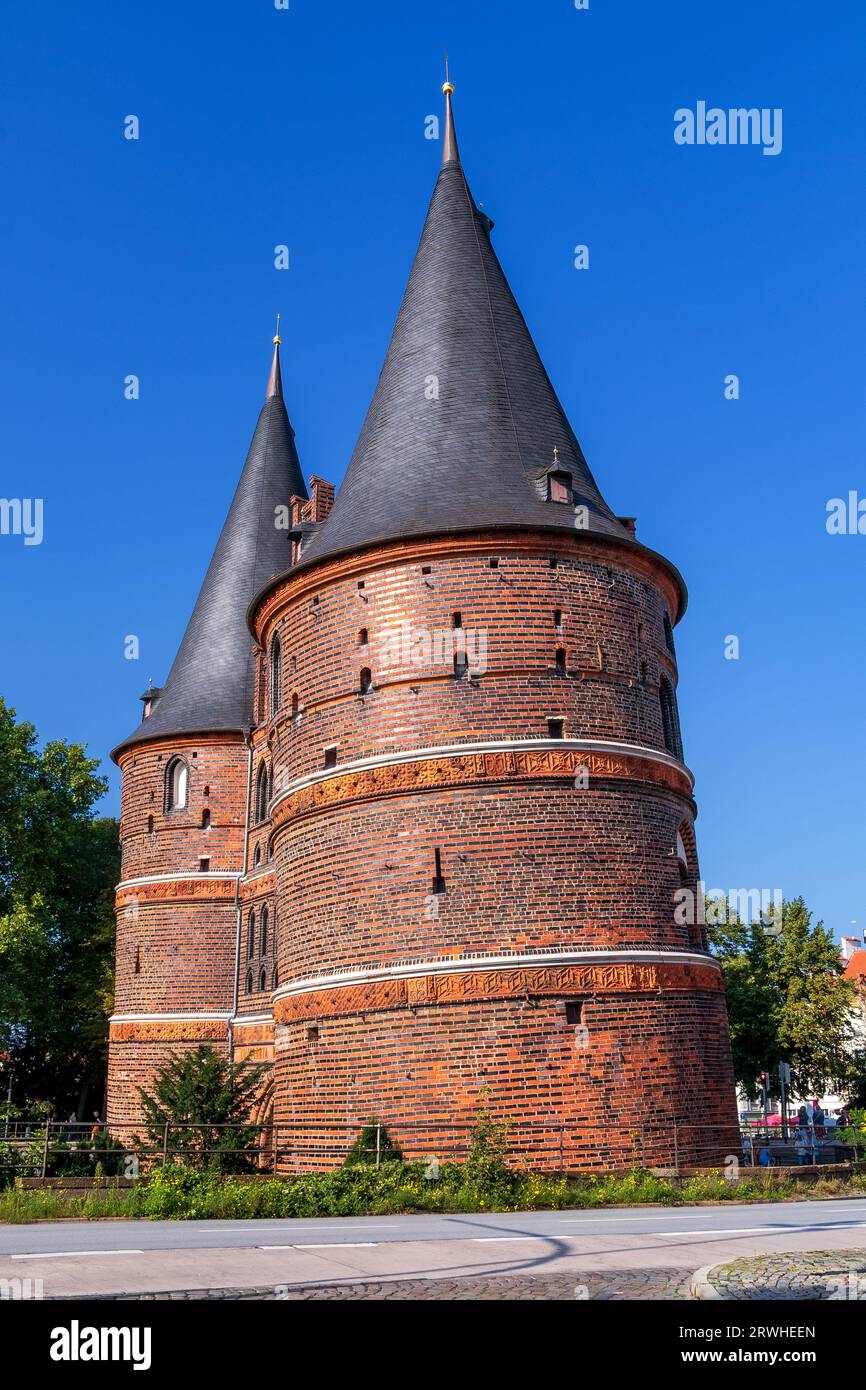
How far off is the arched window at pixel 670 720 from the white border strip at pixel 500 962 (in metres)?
3.79

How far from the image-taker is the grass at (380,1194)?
12883 mm

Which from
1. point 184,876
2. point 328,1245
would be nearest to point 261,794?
point 184,876

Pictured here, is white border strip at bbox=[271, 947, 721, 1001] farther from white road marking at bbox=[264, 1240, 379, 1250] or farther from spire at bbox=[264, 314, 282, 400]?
spire at bbox=[264, 314, 282, 400]

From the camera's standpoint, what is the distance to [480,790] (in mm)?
18016

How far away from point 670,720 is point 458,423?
623cm

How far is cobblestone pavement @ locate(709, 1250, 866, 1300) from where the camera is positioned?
6359 millimetres

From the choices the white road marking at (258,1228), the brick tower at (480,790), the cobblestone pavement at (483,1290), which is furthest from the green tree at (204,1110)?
the cobblestone pavement at (483,1290)

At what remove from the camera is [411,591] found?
19.3 metres

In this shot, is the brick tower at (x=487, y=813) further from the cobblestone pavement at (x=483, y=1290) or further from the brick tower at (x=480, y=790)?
the cobblestone pavement at (x=483, y=1290)

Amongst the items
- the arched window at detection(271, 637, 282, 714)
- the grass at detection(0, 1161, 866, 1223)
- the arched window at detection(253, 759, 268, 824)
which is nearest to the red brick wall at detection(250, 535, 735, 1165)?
the grass at detection(0, 1161, 866, 1223)

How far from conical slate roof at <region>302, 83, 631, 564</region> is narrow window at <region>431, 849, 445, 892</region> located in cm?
501

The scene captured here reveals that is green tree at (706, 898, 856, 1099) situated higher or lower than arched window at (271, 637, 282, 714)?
lower
